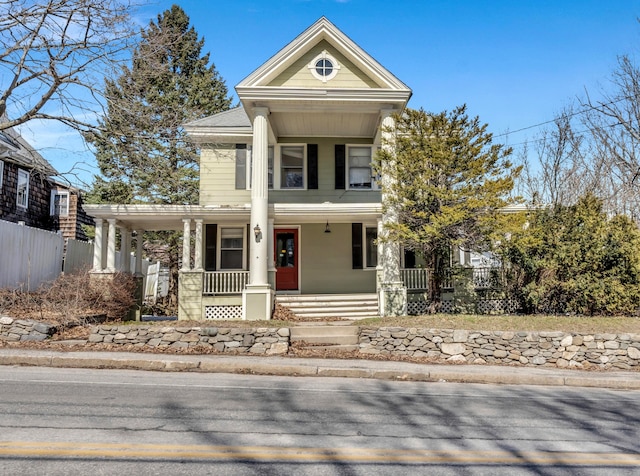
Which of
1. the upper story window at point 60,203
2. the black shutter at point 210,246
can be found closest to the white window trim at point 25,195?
Answer: the upper story window at point 60,203

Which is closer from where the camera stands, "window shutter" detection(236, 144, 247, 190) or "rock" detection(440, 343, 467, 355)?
"rock" detection(440, 343, 467, 355)

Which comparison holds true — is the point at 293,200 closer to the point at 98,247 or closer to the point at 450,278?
the point at 450,278

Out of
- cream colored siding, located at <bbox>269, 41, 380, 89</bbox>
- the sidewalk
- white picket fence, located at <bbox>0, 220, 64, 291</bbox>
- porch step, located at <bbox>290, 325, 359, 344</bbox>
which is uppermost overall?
cream colored siding, located at <bbox>269, 41, 380, 89</bbox>

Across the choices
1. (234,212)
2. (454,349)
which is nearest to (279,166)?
(234,212)

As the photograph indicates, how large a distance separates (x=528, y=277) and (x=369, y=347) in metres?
5.62

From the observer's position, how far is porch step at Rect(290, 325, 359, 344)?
36.0 ft

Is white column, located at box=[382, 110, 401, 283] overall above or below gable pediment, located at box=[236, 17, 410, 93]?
below

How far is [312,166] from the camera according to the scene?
1653 cm

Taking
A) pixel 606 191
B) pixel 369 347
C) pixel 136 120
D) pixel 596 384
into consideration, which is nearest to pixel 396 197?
pixel 369 347

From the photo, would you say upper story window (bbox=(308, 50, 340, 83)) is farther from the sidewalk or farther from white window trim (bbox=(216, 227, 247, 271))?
the sidewalk

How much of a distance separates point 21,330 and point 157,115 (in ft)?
23.5

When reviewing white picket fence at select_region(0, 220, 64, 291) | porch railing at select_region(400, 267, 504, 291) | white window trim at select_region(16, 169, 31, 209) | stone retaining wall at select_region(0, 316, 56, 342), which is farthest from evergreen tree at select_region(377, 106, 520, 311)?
white window trim at select_region(16, 169, 31, 209)

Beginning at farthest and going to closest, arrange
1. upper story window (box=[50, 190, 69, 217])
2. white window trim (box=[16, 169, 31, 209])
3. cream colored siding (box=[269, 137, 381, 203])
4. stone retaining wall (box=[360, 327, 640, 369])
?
upper story window (box=[50, 190, 69, 217]) < white window trim (box=[16, 169, 31, 209]) < cream colored siding (box=[269, 137, 381, 203]) < stone retaining wall (box=[360, 327, 640, 369])

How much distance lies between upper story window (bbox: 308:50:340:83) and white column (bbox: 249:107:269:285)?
2009 mm
